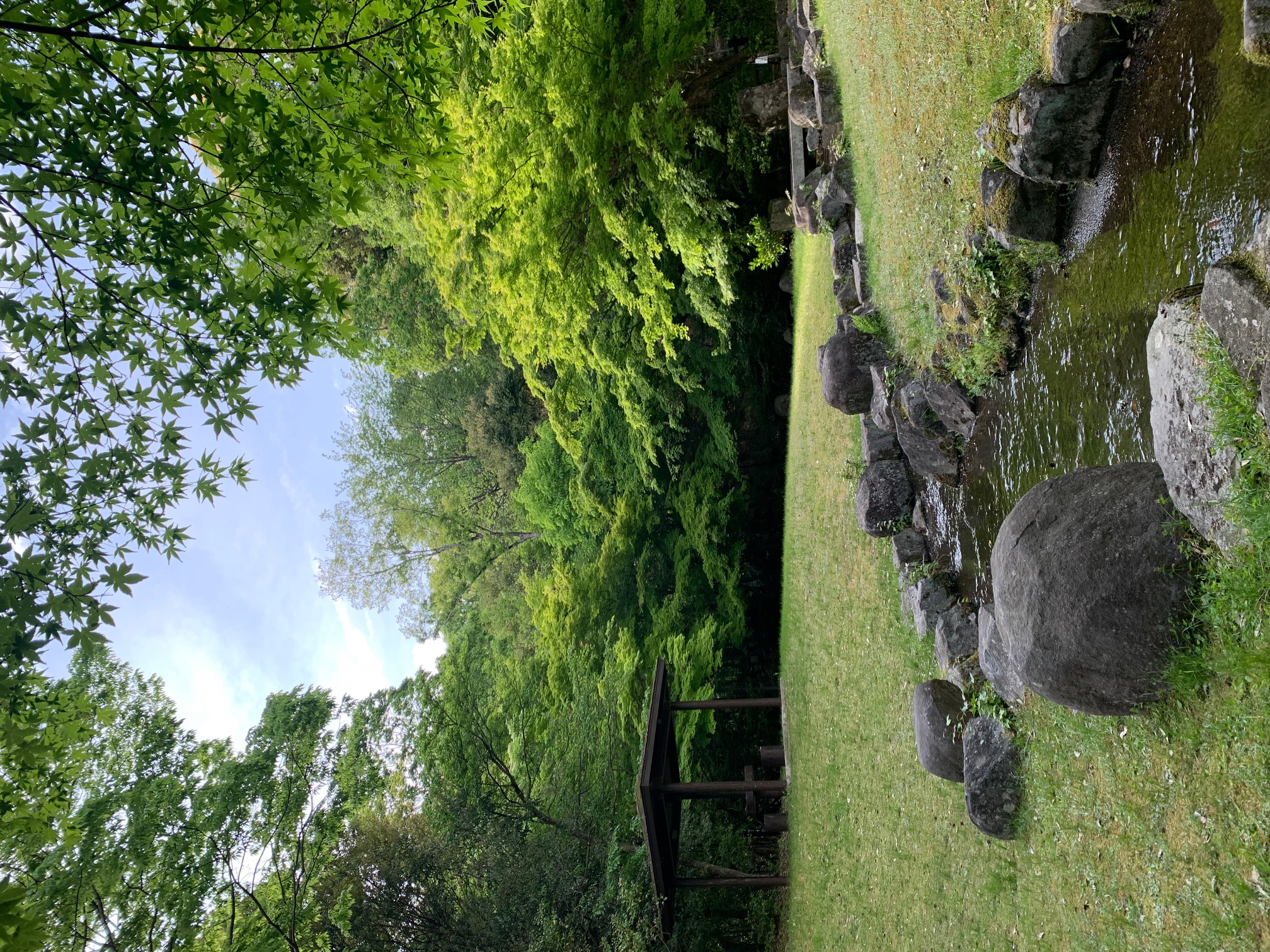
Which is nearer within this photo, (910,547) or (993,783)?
(993,783)

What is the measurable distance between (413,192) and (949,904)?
13307mm

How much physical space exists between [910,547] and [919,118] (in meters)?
3.68

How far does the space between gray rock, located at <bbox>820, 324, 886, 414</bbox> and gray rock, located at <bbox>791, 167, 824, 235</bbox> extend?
261cm

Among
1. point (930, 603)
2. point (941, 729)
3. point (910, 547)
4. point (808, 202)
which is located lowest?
point (941, 729)

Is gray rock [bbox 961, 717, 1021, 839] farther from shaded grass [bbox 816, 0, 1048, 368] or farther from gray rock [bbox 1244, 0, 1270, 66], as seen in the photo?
gray rock [bbox 1244, 0, 1270, 66]

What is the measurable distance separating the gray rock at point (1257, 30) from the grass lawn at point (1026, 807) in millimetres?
2094

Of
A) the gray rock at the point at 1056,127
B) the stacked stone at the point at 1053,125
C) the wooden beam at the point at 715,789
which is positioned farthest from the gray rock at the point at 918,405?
the wooden beam at the point at 715,789

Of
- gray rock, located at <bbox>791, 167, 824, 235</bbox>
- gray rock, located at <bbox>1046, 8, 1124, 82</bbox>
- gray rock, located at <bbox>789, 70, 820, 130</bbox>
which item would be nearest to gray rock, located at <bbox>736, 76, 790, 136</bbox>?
gray rock, located at <bbox>789, 70, 820, 130</bbox>

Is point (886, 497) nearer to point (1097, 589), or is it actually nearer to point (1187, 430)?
point (1097, 589)

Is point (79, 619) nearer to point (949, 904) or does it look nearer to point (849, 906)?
point (949, 904)

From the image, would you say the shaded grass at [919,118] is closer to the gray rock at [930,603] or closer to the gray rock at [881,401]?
the gray rock at [881,401]

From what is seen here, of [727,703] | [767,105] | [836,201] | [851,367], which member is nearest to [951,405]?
[851,367]

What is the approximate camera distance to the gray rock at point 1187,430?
132 inches

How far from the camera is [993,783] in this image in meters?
5.15
